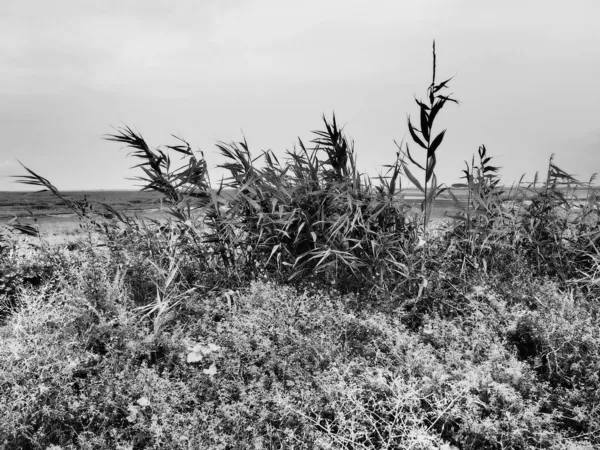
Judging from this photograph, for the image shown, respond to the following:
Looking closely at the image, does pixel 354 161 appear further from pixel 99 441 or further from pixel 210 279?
pixel 99 441

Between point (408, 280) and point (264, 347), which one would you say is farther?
point (408, 280)

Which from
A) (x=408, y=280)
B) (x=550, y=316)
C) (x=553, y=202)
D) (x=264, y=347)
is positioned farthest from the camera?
(x=553, y=202)

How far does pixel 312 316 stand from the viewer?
388cm

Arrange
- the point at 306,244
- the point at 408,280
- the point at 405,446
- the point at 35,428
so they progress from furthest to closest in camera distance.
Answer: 1. the point at 306,244
2. the point at 408,280
3. the point at 35,428
4. the point at 405,446

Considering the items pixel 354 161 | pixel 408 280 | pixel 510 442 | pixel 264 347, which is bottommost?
pixel 510 442

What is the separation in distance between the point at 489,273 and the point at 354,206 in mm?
1604

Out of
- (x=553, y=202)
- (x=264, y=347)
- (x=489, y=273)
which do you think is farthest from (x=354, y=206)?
(x=553, y=202)

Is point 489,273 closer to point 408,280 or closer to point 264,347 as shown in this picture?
point 408,280

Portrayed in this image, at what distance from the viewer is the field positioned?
3062 mm

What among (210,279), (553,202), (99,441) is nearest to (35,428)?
(99,441)

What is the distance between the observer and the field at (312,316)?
306 cm

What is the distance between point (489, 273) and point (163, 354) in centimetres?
339

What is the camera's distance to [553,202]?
5.34 metres

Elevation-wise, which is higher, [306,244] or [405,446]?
[306,244]
